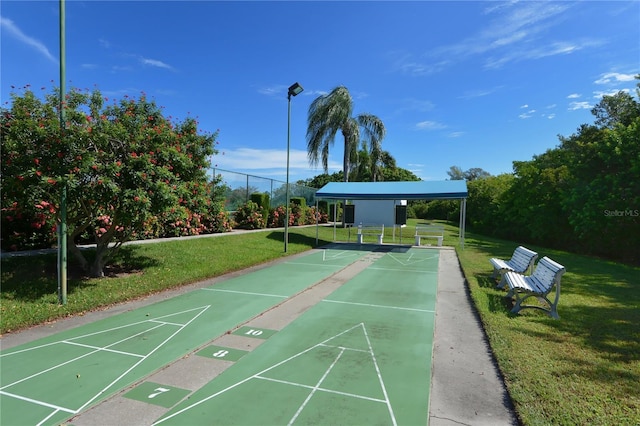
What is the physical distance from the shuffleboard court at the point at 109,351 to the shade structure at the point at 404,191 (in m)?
10.6

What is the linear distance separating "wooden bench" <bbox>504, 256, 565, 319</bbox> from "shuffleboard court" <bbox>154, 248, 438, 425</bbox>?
1.68 m

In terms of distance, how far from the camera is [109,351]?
4562mm

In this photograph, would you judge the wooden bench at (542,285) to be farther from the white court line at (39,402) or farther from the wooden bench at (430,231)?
the wooden bench at (430,231)

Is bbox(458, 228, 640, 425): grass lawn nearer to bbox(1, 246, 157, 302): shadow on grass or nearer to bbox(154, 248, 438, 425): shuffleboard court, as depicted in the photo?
bbox(154, 248, 438, 425): shuffleboard court

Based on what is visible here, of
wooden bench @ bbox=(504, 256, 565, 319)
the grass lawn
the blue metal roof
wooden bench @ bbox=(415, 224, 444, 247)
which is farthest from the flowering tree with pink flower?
wooden bench @ bbox=(415, 224, 444, 247)

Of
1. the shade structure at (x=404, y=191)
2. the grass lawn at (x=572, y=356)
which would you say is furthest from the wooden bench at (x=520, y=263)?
the shade structure at (x=404, y=191)

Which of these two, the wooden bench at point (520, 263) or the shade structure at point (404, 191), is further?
the shade structure at point (404, 191)

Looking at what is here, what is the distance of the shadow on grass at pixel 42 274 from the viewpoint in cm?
652

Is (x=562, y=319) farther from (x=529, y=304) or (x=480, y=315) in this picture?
(x=480, y=315)

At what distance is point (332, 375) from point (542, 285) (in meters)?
4.65

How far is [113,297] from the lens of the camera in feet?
22.5

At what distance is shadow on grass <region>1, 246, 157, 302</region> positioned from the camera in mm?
6520

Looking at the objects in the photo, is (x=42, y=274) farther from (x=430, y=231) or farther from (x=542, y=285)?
(x=430, y=231)

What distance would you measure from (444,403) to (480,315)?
320cm
